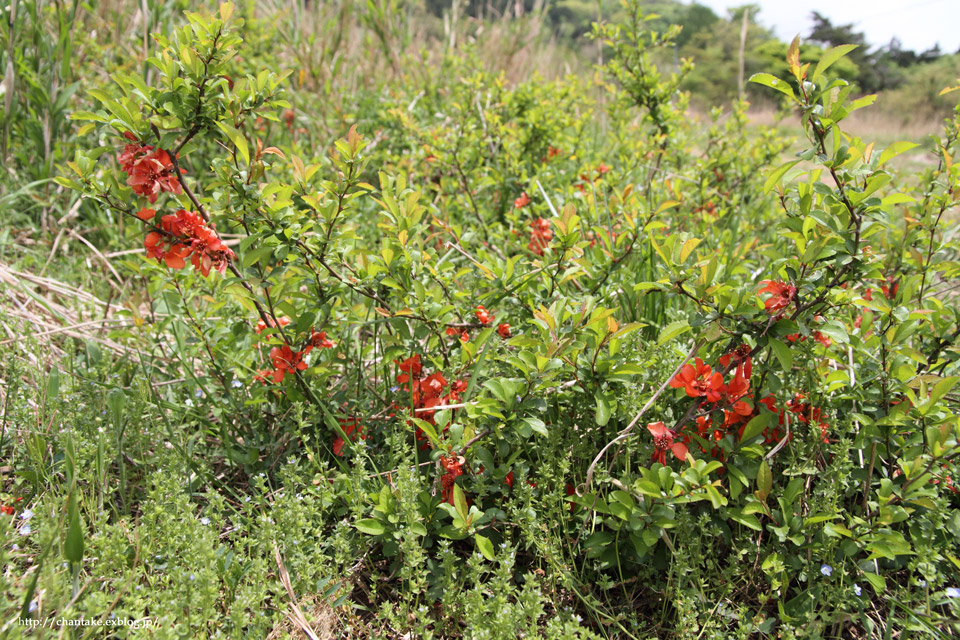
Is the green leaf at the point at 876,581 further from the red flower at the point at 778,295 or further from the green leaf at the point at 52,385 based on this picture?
the green leaf at the point at 52,385

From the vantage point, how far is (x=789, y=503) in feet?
4.09

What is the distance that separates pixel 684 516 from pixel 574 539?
0.91 feet

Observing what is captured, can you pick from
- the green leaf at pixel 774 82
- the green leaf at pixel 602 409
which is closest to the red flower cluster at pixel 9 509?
the green leaf at pixel 602 409

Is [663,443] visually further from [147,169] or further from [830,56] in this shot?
[147,169]

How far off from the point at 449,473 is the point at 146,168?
925mm

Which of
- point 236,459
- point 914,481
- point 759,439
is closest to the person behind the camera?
point 914,481

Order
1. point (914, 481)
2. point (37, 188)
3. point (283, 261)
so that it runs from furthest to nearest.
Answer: point (37, 188), point (283, 261), point (914, 481)

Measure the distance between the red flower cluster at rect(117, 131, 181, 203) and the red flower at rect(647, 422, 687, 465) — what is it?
1160 millimetres

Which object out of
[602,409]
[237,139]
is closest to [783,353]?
[602,409]

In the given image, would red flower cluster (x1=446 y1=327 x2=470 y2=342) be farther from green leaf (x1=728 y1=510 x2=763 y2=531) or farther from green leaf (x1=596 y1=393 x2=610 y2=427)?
green leaf (x1=728 y1=510 x2=763 y2=531)

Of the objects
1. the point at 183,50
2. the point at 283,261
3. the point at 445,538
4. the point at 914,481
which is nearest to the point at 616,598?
the point at 445,538

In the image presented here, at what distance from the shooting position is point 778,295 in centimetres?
119

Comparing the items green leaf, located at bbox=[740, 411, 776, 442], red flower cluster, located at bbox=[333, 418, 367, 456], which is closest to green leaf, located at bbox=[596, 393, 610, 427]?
green leaf, located at bbox=[740, 411, 776, 442]

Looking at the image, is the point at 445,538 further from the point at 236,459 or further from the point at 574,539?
the point at 236,459
